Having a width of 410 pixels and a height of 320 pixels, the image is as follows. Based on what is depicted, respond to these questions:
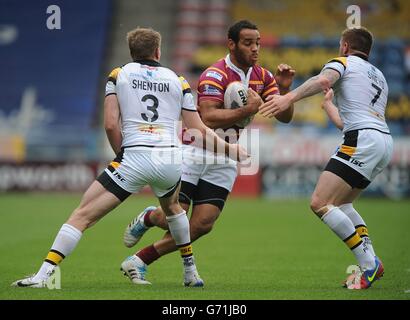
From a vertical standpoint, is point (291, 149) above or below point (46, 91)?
below

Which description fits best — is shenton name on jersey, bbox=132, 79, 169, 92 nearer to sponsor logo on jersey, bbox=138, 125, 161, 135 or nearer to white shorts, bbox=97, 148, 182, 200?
sponsor logo on jersey, bbox=138, 125, 161, 135

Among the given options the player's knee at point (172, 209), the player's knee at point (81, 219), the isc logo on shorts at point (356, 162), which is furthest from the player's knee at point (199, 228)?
the isc logo on shorts at point (356, 162)

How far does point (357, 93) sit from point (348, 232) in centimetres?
136

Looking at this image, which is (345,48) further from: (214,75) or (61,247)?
(61,247)

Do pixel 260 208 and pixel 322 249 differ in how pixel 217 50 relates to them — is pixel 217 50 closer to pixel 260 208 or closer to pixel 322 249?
pixel 260 208

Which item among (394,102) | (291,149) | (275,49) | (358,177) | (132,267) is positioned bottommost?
(132,267)

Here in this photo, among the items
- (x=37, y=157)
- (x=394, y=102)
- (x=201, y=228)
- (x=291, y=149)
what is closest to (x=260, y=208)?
(x=291, y=149)

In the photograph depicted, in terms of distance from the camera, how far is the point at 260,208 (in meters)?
20.8

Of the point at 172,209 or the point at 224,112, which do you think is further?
the point at 224,112

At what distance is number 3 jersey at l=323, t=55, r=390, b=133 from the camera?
8.14 m

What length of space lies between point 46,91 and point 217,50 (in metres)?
6.43

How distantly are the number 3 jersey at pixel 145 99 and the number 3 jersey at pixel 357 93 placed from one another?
1598mm

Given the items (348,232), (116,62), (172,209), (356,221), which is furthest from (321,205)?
(116,62)

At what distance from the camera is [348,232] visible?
8.01 m
